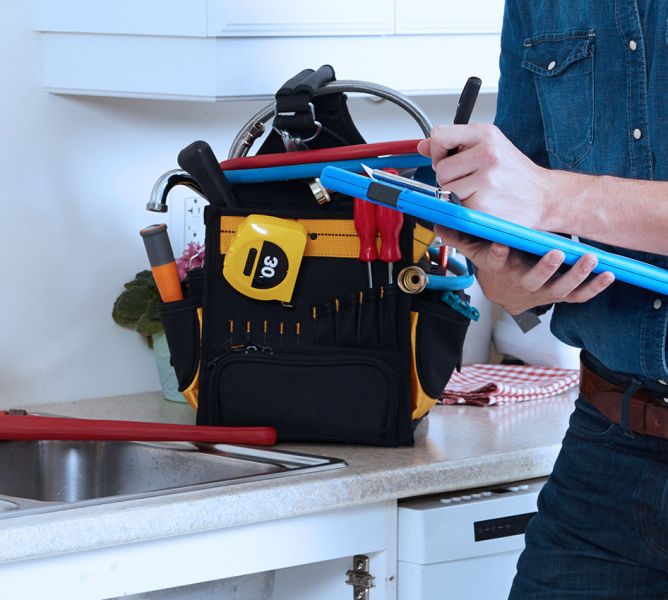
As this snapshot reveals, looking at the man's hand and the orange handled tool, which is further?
the orange handled tool

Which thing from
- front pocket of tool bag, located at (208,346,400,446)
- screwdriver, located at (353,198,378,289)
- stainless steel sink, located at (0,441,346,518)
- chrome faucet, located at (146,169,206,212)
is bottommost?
stainless steel sink, located at (0,441,346,518)

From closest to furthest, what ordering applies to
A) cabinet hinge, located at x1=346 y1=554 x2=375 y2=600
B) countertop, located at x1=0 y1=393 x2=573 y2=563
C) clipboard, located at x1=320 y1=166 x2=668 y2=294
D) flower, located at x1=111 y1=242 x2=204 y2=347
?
clipboard, located at x1=320 y1=166 x2=668 y2=294 < countertop, located at x1=0 y1=393 x2=573 y2=563 < cabinet hinge, located at x1=346 y1=554 x2=375 y2=600 < flower, located at x1=111 y1=242 x2=204 y2=347

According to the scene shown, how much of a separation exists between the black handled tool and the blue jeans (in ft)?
1.67

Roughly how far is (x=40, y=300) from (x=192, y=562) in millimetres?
648

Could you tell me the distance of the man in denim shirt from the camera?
0.97 m

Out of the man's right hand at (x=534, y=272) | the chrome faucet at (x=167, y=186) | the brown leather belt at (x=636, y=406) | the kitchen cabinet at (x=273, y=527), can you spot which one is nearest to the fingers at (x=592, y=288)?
the man's right hand at (x=534, y=272)

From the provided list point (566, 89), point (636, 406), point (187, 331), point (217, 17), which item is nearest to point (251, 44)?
point (217, 17)

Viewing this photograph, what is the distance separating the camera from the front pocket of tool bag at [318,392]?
136cm

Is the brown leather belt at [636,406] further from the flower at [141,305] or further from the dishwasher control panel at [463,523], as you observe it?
the flower at [141,305]

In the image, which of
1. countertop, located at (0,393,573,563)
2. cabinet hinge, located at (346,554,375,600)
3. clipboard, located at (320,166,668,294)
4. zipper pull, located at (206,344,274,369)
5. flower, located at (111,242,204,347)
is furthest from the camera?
flower, located at (111,242,204,347)

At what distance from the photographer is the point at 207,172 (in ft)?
4.51

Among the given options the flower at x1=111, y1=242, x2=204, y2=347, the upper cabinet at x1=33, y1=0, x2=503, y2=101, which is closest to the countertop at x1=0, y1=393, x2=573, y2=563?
the flower at x1=111, y1=242, x2=204, y2=347

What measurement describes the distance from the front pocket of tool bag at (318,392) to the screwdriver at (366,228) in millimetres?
121

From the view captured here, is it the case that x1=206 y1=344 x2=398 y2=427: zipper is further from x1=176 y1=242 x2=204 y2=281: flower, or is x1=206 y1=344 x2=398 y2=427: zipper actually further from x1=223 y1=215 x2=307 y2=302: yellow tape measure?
x1=176 y1=242 x2=204 y2=281: flower
